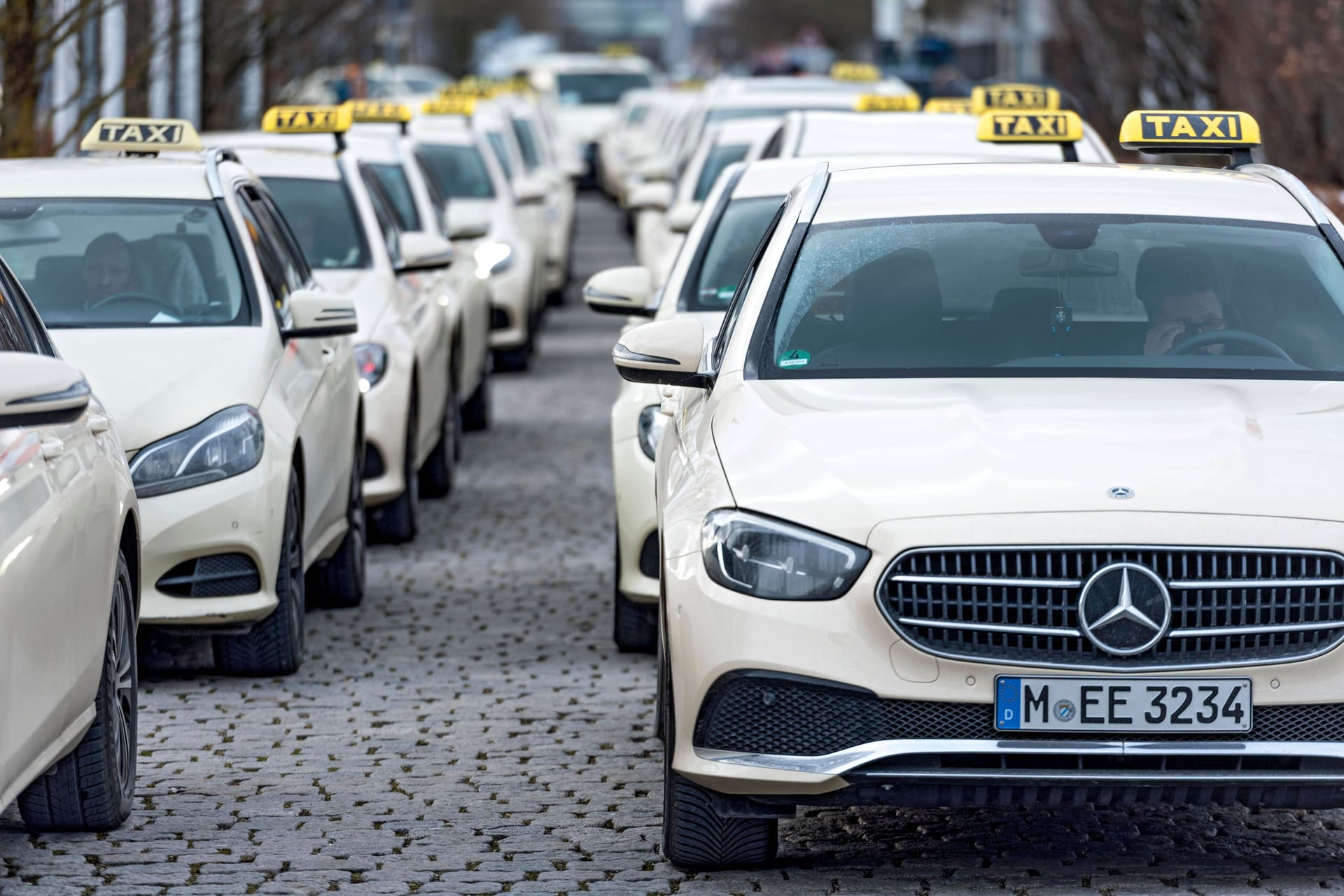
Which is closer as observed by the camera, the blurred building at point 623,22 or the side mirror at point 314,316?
the side mirror at point 314,316

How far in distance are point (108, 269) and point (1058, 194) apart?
11.3 ft

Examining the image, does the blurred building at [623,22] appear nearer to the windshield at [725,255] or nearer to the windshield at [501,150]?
the windshield at [501,150]

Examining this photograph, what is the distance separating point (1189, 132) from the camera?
311 inches

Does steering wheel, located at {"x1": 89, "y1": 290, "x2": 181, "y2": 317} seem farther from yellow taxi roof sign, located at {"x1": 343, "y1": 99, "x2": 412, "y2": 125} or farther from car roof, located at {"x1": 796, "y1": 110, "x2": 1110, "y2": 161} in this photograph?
yellow taxi roof sign, located at {"x1": 343, "y1": 99, "x2": 412, "y2": 125}

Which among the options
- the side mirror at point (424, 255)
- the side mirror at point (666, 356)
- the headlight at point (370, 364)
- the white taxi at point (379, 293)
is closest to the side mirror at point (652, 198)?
the white taxi at point (379, 293)

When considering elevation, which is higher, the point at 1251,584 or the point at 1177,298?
the point at 1177,298

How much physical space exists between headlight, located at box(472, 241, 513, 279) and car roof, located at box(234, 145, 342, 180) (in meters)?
4.68

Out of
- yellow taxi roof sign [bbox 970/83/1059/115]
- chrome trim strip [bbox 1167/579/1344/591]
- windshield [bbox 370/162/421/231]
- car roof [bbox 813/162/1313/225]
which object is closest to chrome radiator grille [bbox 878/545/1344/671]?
chrome trim strip [bbox 1167/579/1344/591]

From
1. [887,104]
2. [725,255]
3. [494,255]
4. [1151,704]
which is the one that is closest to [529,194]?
[494,255]

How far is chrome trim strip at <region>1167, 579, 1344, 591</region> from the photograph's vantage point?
16.8 ft

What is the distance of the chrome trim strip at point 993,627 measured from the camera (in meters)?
5.13

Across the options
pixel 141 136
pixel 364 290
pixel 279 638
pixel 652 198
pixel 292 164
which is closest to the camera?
pixel 279 638

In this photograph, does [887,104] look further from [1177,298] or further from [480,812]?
[480,812]

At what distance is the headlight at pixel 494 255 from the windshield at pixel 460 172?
0.91 m
